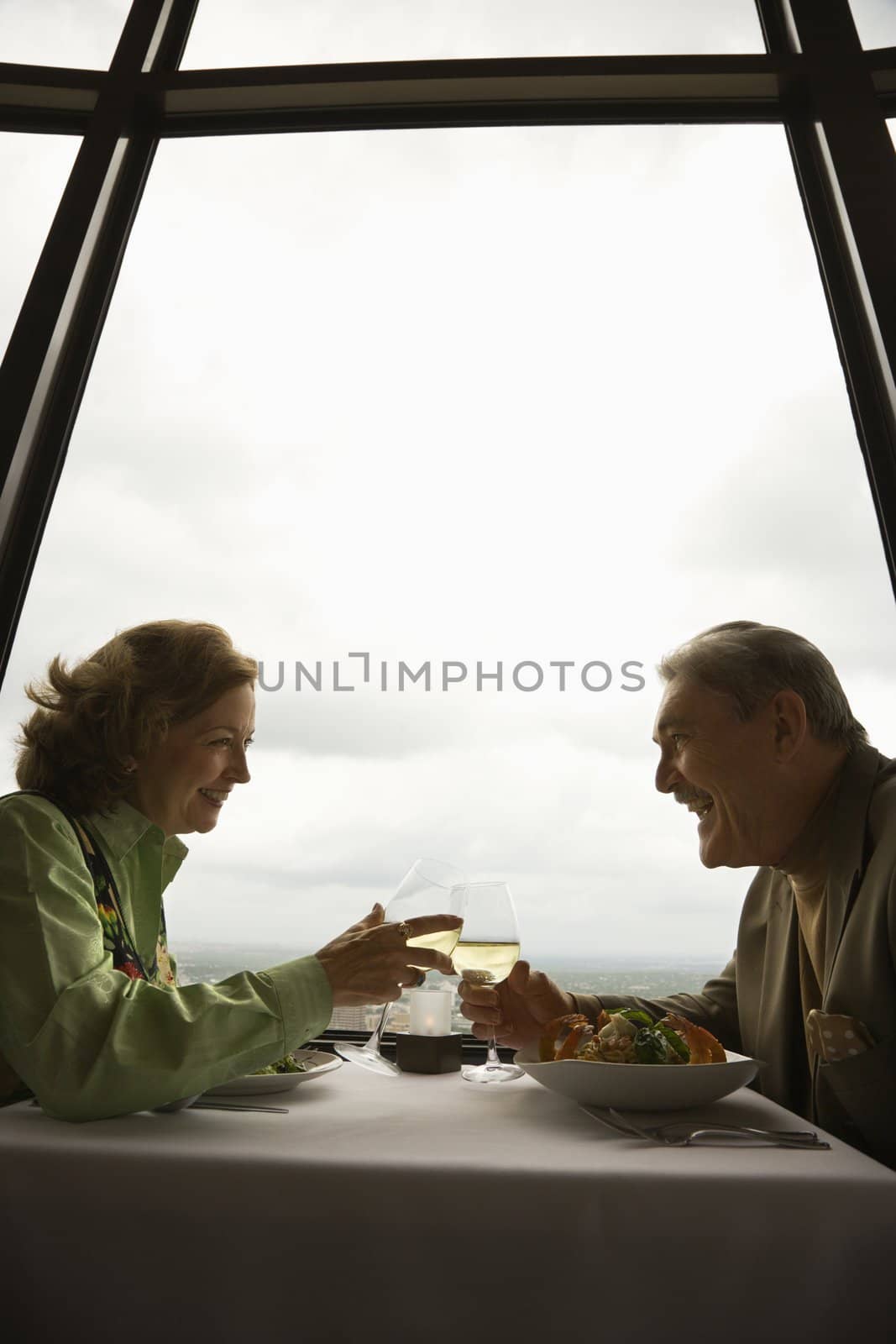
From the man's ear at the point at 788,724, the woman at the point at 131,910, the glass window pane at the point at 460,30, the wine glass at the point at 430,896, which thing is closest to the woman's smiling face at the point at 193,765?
the woman at the point at 131,910

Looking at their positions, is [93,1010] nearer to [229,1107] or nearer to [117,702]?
[229,1107]

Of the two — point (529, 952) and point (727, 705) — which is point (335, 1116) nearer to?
point (529, 952)

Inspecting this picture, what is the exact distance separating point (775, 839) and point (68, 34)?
268cm

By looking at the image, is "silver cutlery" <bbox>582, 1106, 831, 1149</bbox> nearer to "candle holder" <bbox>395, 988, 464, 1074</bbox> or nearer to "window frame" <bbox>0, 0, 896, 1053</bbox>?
"candle holder" <bbox>395, 988, 464, 1074</bbox>

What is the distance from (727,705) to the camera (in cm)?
152

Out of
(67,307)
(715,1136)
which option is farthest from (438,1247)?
(67,307)

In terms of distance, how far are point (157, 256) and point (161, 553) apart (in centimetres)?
81

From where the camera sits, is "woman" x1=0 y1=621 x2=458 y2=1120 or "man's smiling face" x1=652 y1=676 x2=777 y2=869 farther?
"man's smiling face" x1=652 y1=676 x2=777 y2=869

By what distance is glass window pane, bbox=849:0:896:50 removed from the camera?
2092 millimetres

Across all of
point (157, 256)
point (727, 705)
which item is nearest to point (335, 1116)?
point (727, 705)

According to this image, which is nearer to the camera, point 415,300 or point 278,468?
point 278,468

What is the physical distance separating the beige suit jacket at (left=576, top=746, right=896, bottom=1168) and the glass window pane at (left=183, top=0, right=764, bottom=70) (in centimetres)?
192

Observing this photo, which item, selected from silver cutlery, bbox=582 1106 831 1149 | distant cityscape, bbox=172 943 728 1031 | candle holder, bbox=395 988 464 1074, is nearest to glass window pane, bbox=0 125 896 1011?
distant cityscape, bbox=172 943 728 1031

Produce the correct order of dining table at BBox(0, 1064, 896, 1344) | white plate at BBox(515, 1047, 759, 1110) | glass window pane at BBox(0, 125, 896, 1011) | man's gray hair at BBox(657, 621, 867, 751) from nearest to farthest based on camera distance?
dining table at BBox(0, 1064, 896, 1344) < white plate at BBox(515, 1047, 759, 1110) < man's gray hair at BBox(657, 621, 867, 751) < glass window pane at BBox(0, 125, 896, 1011)
